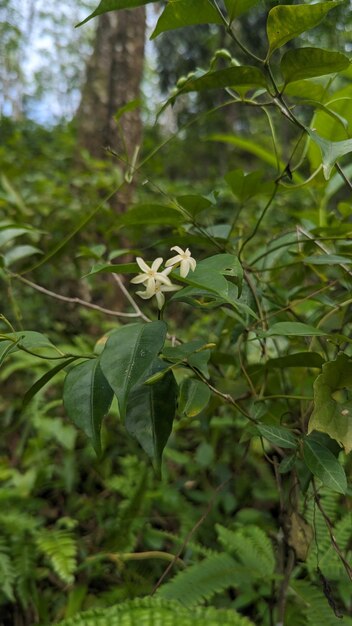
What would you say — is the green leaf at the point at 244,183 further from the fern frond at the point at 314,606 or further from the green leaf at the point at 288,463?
the fern frond at the point at 314,606

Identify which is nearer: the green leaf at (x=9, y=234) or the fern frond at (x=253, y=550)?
the green leaf at (x=9, y=234)

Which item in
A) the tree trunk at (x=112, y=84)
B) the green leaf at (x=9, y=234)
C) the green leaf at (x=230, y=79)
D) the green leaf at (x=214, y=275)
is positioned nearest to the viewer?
the green leaf at (x=214, y=275)

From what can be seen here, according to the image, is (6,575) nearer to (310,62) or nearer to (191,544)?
(191,544)

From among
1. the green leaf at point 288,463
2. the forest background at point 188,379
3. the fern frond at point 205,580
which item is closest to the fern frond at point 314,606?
the forest background at point 188,379

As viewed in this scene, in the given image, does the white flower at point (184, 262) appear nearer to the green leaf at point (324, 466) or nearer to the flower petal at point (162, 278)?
the flower petal at point (162, 278)

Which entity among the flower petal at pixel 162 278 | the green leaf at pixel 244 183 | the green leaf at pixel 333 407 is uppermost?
the green leaf at pixel 244 183

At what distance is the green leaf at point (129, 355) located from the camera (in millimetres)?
436

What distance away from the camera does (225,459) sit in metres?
1.57

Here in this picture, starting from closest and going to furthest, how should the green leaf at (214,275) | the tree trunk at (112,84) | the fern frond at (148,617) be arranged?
the green leaf at (214,275) < the fern frond at (148,617) < the tree trunk at (112,84)

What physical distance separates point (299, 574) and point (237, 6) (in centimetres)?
109

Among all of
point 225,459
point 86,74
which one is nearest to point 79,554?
point 225,459

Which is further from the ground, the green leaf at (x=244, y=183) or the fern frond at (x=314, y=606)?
the green leaf at (x=244, y=183)

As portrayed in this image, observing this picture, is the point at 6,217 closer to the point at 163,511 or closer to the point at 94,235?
the point at 94,235

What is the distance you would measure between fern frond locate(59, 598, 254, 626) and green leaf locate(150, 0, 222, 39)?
2.29 feet
